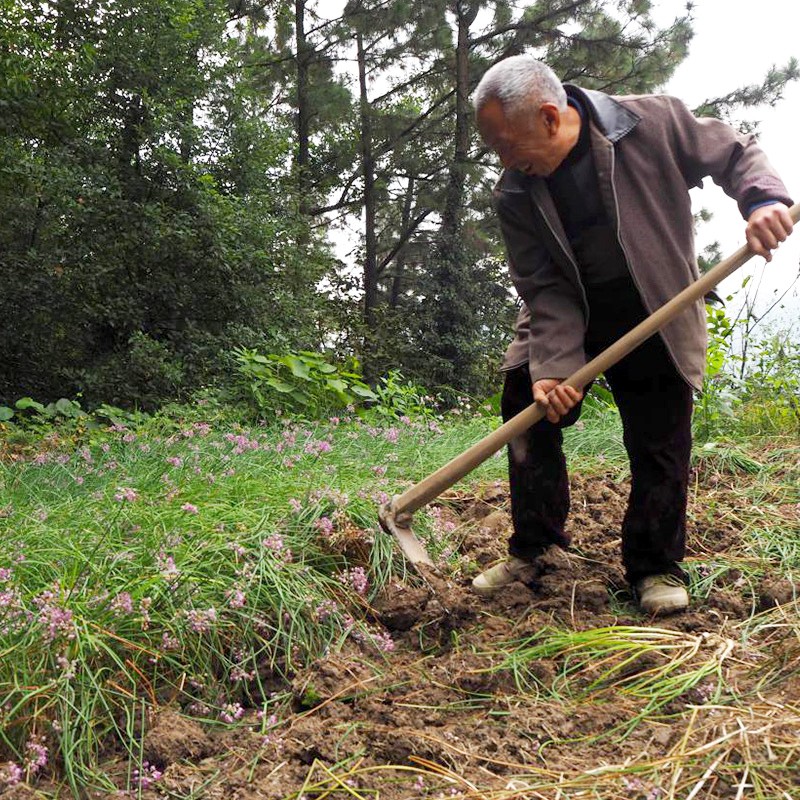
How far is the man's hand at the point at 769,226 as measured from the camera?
7.94ft

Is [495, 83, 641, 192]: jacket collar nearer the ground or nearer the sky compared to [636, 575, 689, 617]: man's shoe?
nearer the sky

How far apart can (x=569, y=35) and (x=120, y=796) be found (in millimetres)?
16024

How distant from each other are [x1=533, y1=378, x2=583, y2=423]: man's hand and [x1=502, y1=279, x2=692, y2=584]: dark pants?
0.05 meters

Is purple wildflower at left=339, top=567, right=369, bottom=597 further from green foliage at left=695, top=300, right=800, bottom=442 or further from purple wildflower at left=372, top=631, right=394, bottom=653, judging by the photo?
green foliage at left=695, top=300, right=800, bottom=442

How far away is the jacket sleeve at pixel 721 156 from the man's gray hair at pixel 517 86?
1.49 feet

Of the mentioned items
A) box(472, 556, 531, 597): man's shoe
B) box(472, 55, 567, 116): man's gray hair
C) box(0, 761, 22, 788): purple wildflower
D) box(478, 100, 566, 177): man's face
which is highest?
box(472, 55, 567, 116): man's gray hair

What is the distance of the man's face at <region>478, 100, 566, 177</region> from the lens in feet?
8.00

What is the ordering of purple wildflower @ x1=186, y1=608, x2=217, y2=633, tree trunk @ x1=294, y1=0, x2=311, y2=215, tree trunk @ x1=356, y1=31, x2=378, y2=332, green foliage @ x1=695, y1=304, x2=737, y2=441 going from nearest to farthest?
purple wildflower @ x1=186, y1=608, x2=217, y2=633
green foliage @ x1=695, y1=304, x2=737, y2=441
tree trunk @ x1=294, y1=0, x2=311, y2=215
tree trunk @ x1=356, y1=31, x2=378, y2=332

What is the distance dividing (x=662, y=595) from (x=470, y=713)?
2.83ft

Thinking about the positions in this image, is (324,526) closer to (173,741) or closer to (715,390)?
(173,741)

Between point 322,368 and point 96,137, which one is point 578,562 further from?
point 96,137

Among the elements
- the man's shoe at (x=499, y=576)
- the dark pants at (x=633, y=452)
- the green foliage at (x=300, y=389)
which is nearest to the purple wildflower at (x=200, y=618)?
the man's shoe at (x=499, y=576)

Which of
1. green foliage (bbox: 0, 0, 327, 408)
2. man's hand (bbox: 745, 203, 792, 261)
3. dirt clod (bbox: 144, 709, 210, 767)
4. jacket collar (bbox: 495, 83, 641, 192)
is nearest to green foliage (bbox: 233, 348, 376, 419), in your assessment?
green foliage (bbox: 0, 0, 327, 408)

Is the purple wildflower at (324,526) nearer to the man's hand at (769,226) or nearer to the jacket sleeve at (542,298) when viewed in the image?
the jacket sleeve at (542,298)
